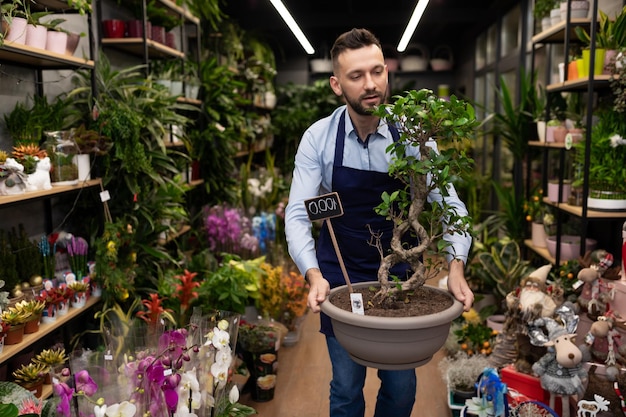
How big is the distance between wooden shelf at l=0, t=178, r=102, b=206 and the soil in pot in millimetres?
1414

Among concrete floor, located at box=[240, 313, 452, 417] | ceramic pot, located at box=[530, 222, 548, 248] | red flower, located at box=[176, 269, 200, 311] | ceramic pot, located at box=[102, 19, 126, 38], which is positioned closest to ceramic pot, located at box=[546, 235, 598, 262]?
ceramic pot, located at box=[530, 222, 548, 248]

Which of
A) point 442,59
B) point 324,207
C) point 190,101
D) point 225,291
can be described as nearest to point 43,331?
point 225,291

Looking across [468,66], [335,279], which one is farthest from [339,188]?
[468,66]

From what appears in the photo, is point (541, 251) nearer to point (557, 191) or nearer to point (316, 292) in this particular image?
point (557, 191)

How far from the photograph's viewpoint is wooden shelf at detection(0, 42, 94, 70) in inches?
94.1

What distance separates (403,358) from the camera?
1.55 metres

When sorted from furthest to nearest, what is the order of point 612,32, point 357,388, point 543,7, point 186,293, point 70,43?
point 543,7
point 186,293
point 612,32
point 70,43
point 357,388

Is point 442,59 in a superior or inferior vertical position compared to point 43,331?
superior

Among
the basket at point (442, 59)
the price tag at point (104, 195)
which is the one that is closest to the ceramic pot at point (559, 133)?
the price tag at point (104, 195)

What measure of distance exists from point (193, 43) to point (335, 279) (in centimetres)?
459

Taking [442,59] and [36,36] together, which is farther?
[442,59]

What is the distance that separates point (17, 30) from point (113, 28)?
1578mm

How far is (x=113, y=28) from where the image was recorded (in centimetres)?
396

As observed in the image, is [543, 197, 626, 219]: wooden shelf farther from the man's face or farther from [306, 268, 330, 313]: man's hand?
[306, 268, 330, 313]: man's hand
